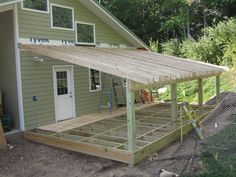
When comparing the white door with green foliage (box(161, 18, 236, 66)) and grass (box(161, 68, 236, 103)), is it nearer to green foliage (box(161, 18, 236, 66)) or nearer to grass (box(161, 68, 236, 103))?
grass (box(161, 68, 236, 103))

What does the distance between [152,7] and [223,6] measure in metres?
7.60

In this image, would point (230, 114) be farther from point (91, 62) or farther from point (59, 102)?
point (59, 102)

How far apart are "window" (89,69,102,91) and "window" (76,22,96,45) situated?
1236mm

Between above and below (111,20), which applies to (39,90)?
below

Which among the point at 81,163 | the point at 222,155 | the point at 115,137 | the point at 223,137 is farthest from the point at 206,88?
the point at 81,163

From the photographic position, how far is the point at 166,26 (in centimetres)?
2664

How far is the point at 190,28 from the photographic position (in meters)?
27.6

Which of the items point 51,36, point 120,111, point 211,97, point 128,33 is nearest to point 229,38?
point 211,97

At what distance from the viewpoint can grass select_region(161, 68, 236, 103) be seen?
51.0 ft

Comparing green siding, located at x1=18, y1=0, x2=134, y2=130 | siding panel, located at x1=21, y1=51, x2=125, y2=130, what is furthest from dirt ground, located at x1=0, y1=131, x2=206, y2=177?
green siding, located at x1=18, y1=0, x2=134, y2=130

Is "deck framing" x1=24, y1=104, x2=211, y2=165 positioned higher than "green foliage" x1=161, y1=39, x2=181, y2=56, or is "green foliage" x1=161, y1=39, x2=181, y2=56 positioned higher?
"green foliage" x1=161, y1=39, x2=181, y2=56

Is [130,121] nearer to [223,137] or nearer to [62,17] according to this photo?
[223,137]

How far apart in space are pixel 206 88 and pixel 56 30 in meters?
9.57

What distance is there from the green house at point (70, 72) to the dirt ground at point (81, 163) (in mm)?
285
